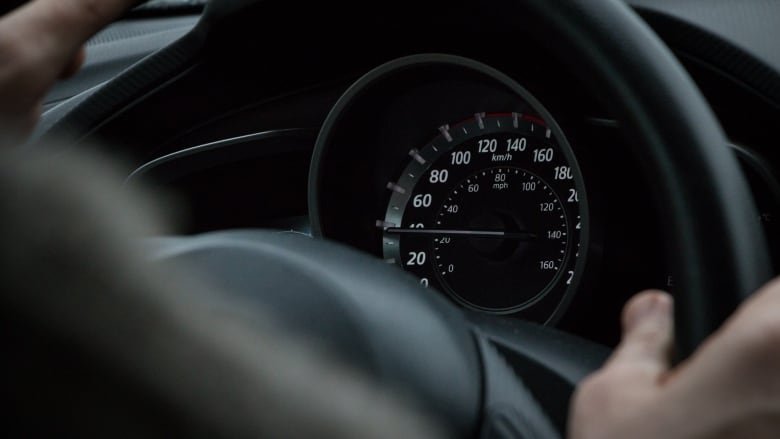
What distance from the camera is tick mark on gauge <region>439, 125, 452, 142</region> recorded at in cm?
180

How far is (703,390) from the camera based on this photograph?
411 millimetres

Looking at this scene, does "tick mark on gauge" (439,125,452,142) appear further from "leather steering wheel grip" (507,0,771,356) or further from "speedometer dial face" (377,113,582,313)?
"leather steering wheel grip" (507,0,771,356)

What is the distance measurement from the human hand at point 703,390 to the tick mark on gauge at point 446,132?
4.19 ft

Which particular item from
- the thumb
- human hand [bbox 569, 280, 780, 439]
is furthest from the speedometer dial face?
human hand [bbox 569, 280, 780, 439]

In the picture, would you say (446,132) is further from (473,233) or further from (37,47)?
(37,47)

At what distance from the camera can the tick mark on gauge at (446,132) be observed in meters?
1.80

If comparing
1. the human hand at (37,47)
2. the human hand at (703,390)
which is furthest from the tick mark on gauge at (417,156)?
the human hand at (703,390)

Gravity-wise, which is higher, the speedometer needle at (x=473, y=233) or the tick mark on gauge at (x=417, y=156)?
the tick mark on gauge at (x=417, y=156)

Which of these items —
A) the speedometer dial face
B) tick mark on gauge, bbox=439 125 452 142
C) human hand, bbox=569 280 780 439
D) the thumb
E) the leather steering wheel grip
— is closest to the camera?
human hand, bbox=569 280 780 439

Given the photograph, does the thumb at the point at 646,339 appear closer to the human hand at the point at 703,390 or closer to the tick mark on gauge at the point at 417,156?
the human hand at the point at 703,390

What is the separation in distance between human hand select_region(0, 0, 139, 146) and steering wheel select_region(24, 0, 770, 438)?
0.11 meters

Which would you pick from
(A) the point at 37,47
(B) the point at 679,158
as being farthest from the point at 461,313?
(A) the point at 37,47

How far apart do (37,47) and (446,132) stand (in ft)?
4.04

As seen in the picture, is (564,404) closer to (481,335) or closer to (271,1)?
(481,335)
